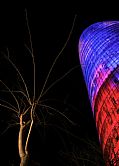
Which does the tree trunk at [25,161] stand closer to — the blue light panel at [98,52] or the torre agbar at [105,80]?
the torre agbar at [105,80]

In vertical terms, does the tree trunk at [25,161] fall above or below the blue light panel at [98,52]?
above

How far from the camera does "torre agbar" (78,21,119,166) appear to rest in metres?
13.7

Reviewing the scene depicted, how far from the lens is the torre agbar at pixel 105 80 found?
13.7m

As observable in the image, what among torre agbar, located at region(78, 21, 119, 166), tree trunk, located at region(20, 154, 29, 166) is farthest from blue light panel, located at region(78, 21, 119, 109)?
tree trunk, located at region(20, 154, 29, 166)

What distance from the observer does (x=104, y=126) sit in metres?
14.8

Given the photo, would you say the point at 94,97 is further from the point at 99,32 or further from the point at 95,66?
the point at 99,32

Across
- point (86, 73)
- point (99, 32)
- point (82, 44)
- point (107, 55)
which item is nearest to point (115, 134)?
point (107, 55)

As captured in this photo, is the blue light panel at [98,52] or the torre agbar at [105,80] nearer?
the torre agbar at [105,80]

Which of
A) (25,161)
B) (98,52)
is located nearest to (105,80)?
(98,52)

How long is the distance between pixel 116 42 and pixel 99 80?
6.09 feet

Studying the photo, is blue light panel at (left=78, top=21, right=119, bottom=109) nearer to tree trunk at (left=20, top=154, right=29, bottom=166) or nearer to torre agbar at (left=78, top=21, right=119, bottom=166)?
torre agbar at (left=78, top=21, right=119, bottom=166)

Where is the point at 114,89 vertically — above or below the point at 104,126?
above

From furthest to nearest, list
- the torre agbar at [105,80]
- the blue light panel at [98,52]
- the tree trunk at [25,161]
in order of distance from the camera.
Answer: the blue light panel at [98,52] → the torre agbar at [105,80] → the tree trunk at [25,161]

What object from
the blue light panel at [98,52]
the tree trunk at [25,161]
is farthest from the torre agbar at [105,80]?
the tree trunk at [25,161]
